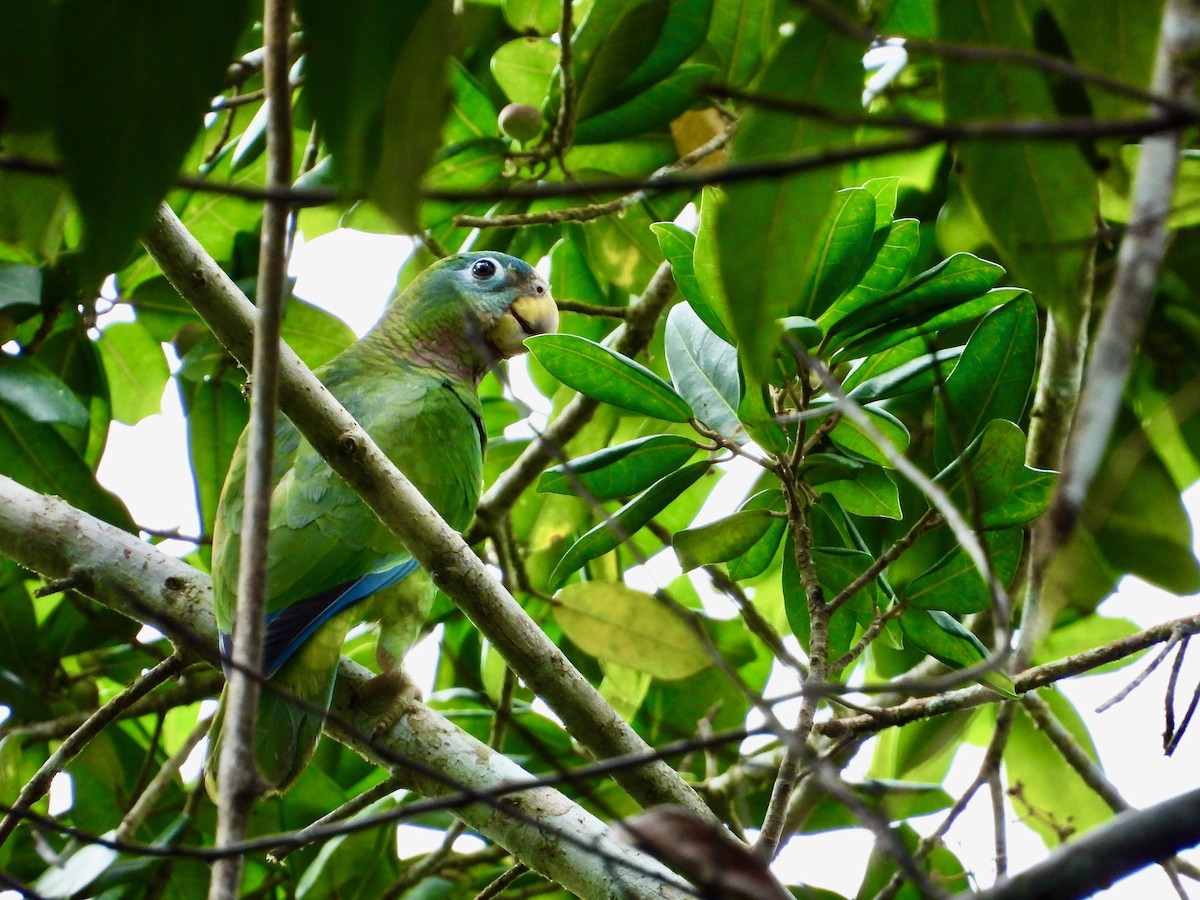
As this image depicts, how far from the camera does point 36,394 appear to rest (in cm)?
275

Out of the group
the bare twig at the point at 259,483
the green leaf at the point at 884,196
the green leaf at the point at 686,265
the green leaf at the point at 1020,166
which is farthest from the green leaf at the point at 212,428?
the green leaf at the point at 1020,166

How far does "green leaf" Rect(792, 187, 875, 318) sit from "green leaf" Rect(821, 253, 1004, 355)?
0.21 ft

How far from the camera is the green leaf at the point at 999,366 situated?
84.6 inches

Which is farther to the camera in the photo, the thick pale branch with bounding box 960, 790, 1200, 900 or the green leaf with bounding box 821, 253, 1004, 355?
the green leaf with bounding box 821, 253, 1004, 355

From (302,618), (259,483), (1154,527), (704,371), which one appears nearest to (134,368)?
(302,618)

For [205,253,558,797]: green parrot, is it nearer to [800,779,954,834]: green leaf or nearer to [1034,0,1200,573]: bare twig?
[800,779,954,834]: green leaf

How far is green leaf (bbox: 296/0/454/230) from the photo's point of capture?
849 millimetres

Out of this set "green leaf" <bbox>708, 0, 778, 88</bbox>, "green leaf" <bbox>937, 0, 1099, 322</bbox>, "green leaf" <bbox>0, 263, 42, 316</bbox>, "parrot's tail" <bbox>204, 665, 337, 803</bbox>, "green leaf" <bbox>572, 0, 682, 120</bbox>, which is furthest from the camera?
"green leaf" <bbox>708, 0, 778, 88</bbox>

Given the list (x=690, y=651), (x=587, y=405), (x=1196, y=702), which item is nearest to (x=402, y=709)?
(x=690, y=651)

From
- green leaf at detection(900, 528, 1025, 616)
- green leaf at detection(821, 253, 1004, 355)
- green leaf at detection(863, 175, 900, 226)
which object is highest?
green leaf at detection(863, 175, 900, 226)

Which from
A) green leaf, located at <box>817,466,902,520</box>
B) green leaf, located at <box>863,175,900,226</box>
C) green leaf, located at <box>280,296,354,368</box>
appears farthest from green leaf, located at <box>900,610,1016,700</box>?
green leaf, located at <box>280,296,354,368</box>

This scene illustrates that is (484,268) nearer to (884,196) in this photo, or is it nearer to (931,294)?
(884,196)

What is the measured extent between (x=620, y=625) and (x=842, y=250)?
82 centimetres

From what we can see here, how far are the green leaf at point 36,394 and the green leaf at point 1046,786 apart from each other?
2.71 meters
